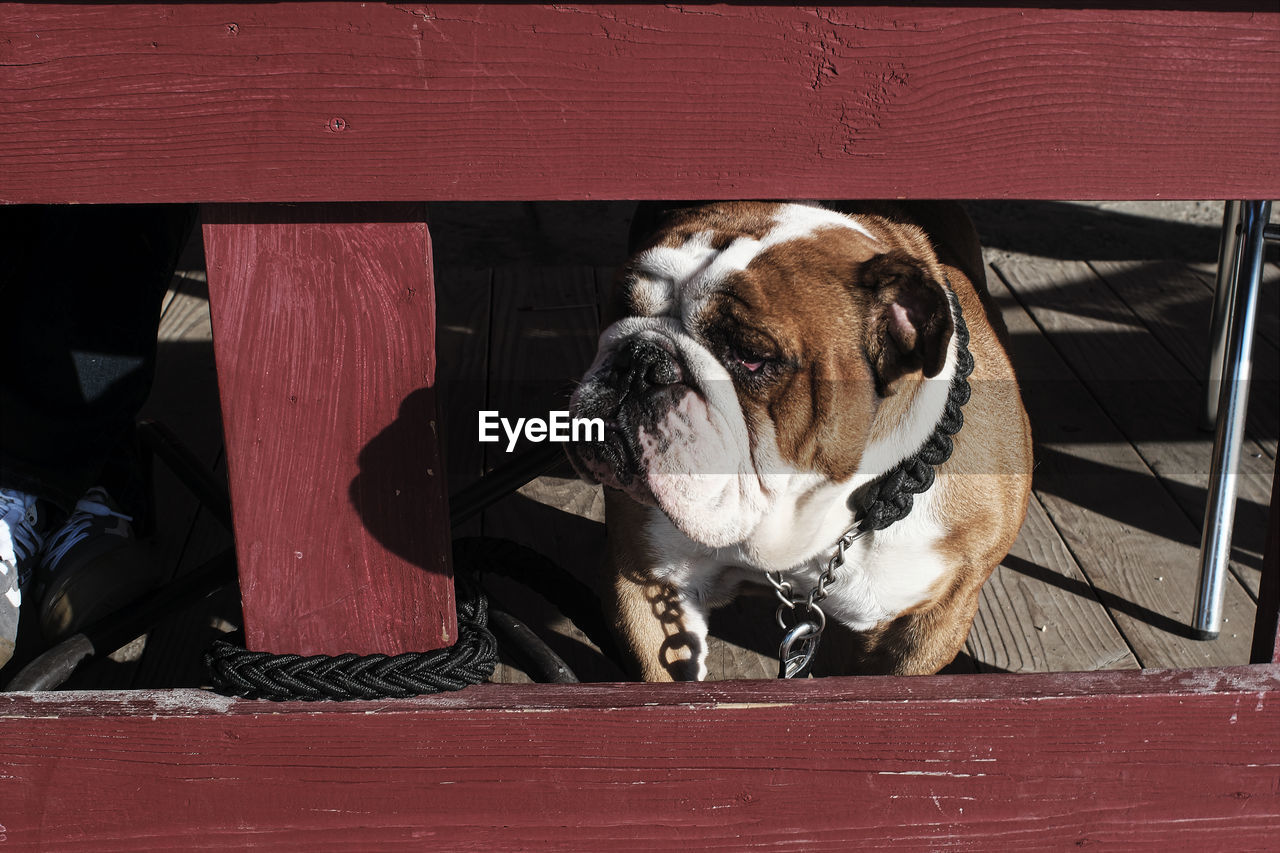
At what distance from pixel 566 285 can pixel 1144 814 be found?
7.39 ft

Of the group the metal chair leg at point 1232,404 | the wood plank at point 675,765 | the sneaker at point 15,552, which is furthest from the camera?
the metal chair leg at point 1232,404

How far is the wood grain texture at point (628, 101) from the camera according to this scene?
84cm

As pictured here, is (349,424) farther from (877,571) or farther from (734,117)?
(877,571)

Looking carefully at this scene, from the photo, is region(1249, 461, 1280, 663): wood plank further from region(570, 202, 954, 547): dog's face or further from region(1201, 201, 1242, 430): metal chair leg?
region(1201, 201, 1242, 430): metal chair leg

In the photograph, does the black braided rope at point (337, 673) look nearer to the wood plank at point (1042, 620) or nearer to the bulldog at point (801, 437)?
the bulldog at point (801, 437)

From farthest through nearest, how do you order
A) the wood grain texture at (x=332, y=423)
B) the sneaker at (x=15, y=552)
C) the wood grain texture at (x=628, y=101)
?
the sneaker at (x=15, y=552), the wood grain texture at (x=332, y=423), the wood grain texture at (x=628, y=101)

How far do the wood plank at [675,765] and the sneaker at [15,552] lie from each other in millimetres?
487

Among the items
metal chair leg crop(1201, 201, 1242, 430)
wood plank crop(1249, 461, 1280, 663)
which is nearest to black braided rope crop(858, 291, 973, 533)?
wood plank crop(1249, 461, 1280, 663)

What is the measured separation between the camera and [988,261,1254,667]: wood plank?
1794 millimetres

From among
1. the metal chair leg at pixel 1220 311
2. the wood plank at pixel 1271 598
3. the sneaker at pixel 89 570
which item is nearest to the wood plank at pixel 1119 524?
the metal chair leg at pixel 1220 311

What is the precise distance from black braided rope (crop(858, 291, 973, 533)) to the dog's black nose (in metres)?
0.31

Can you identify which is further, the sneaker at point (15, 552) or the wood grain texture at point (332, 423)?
the sneaker at point (15, 552)

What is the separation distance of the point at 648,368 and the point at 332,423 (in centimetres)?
39

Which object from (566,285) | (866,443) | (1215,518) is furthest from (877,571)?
(566,285)
